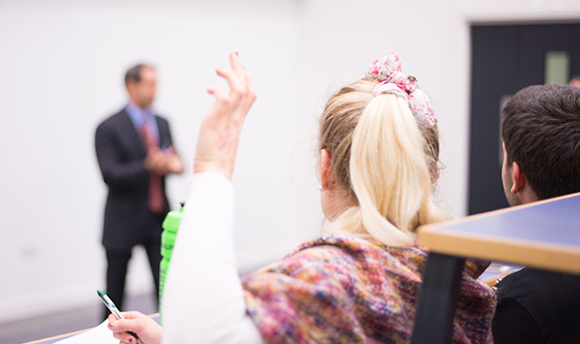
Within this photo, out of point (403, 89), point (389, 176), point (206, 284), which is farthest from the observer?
point (403, 89)

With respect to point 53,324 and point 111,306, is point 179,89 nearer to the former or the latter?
point 53,324

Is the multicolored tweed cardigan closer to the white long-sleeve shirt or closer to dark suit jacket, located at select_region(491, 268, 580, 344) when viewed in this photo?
the white long-sleeve shirt

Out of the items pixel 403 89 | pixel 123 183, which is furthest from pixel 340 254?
pixel 123 183

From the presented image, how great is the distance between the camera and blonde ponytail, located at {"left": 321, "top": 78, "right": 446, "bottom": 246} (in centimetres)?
71

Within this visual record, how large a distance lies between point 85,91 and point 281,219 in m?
2.06

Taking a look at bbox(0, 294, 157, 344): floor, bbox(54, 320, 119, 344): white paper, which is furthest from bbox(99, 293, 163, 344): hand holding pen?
bbox(0, 294, 157, 344): floor

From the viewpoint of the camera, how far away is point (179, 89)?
3631mm

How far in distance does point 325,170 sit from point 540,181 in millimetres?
548

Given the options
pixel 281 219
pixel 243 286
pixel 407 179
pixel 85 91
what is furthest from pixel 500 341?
pixel 281 219

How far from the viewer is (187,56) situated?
144 inches

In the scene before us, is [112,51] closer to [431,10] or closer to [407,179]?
[431,10]

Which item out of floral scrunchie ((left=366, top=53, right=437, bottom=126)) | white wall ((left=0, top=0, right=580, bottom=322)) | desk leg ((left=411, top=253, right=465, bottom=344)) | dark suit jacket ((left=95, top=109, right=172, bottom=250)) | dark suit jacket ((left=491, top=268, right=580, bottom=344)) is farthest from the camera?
white wall ((left=0, top=0, right=580, bottom=322))

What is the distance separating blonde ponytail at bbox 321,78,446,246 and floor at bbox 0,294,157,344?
7.73ft

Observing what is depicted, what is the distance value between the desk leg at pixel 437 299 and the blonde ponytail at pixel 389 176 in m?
0.20
